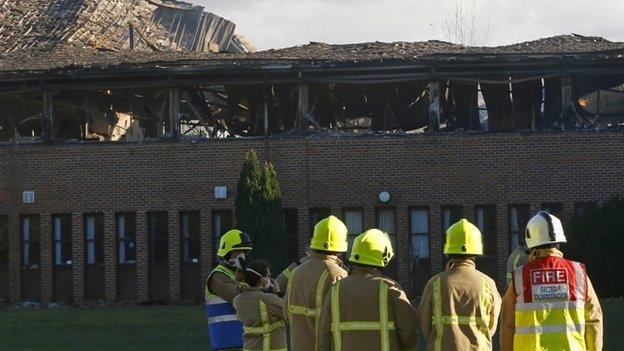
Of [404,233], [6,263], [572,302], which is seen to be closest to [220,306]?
[572,302]

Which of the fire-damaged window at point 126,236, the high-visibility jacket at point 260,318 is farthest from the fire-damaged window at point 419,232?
the high-visibility jacket at point 260,318

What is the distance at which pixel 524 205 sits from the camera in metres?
30.2

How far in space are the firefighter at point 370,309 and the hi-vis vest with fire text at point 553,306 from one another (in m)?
0.76

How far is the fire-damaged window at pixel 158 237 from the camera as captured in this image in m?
31.1

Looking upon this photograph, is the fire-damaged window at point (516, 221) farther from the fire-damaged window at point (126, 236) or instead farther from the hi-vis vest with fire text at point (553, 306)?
the hi-vis vest with fire text at point (553, 306)

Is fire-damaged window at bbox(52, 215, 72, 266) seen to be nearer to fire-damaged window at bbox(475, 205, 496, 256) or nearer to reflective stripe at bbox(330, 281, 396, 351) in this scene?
fire-damaged window at bbox(475, 205, 496, 256)

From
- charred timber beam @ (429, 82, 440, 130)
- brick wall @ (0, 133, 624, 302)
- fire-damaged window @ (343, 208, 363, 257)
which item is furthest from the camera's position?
fire-damaged window @ (343, 208, 363, 257)

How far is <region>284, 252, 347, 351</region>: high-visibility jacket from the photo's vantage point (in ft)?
31.3

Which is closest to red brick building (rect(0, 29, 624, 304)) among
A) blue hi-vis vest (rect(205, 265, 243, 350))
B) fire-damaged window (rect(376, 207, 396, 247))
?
fire-damaged window (rect(376, 207, 396, 247))

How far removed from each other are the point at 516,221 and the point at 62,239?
10.7 metres

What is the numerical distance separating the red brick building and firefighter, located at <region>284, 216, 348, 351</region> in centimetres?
2073

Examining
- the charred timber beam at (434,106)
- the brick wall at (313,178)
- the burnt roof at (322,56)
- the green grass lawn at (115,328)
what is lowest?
the green grass lawn at (115,328)

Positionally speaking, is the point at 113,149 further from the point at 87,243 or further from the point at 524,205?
the point at 524,205

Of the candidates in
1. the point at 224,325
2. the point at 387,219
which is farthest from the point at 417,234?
the point at 224,325
